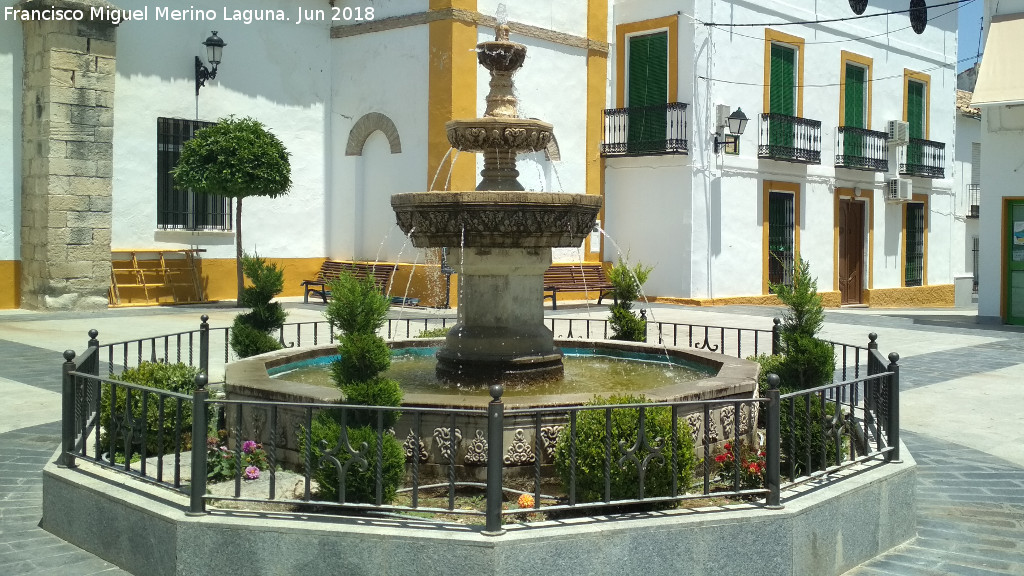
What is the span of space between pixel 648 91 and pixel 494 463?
60.9 ft

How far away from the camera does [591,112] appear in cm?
2186

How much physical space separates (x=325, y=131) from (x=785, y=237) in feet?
35.3

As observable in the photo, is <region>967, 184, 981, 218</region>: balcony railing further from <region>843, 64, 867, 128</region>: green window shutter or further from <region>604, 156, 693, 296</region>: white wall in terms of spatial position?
<region>604, 156, 693, 296</region>: white wall

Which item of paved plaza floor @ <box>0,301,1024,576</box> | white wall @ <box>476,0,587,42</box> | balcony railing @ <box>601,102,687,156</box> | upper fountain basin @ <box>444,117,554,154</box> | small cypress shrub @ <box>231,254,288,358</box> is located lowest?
paved plaza floor @ <box>0,301,1024,576</box>

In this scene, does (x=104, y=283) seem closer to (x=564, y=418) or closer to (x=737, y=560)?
(x=564, y=418)

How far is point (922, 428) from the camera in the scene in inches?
334

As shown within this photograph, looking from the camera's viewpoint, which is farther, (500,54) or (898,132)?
(898,132)

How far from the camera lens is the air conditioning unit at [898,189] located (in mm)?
25516

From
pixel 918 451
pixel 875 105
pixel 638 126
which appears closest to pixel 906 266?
pixel 875 105

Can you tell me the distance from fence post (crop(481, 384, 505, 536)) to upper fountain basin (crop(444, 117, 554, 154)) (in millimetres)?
3213

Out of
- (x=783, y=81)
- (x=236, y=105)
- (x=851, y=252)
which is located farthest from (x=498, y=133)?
(x=851, y=252)

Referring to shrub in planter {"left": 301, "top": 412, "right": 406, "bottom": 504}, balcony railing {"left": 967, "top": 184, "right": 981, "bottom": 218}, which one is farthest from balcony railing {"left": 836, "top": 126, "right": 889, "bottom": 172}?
shrub in planter {"left": 301, "top": 412, "right": 406, "bottom": 504}

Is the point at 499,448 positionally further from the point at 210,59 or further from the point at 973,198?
the point at 973,198

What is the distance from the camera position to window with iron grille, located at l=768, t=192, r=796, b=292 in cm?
2300
